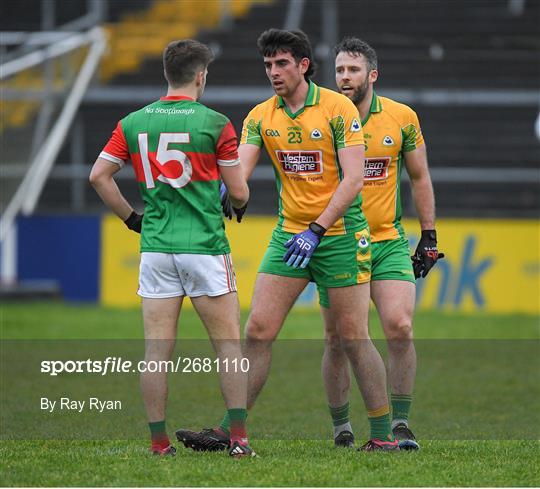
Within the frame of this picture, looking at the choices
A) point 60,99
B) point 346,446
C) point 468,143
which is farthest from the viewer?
point 468,143

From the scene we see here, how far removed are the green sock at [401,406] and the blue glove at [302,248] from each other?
1173 mm

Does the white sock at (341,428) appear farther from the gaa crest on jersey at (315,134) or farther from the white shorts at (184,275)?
the gaa crest on jersey at (315,134)

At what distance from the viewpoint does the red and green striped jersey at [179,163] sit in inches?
229

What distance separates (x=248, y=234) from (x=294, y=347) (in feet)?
13.8

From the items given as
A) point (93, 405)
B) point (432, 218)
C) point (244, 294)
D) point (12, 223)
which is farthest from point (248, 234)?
point (432, 218)

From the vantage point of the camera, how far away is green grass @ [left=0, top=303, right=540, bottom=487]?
5.54m

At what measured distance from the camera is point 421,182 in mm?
7160

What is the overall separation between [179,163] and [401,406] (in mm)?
2044

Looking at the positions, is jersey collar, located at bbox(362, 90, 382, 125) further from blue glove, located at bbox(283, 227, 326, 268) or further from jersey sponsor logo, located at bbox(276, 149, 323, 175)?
blue glove, located at bbox(283, 227, 326, 268)

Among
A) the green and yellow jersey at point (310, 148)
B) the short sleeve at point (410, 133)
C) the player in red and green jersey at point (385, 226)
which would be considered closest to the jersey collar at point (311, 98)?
the green and yellow jersey at point (310, 148)

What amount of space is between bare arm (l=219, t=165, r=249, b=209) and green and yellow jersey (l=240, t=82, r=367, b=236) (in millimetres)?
525

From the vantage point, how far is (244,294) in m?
16.5

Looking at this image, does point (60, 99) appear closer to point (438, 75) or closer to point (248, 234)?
point (248, 234)

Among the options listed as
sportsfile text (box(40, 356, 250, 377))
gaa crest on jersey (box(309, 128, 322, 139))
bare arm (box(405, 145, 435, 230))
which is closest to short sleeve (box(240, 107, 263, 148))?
gaa crest on jersey (box(309, 128, 322, 139))
